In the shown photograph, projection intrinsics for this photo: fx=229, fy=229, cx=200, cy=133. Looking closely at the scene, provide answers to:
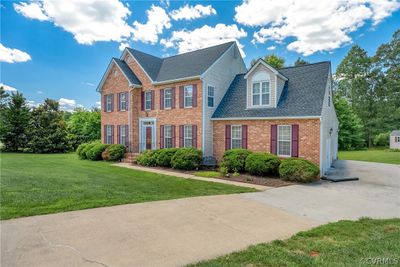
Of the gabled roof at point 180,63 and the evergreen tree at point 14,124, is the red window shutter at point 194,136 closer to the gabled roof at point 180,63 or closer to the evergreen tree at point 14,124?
the gabled roof at point 180,63

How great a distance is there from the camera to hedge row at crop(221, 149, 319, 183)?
10.9 m

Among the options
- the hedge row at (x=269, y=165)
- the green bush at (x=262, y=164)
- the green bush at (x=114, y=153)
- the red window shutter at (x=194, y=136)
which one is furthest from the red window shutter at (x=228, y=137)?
the green bush at (x=114, y=153)

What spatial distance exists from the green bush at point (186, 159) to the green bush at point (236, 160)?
181cm

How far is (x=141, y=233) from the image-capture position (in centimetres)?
464

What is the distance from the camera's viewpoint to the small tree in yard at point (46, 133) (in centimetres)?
2528

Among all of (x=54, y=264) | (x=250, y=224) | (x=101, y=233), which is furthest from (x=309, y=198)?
(x=54, y=264)

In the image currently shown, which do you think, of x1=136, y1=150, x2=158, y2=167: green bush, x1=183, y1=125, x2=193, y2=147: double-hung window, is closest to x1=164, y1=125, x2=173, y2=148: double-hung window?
x1=183, y1=125, x2=193, y2=147: double-hung window

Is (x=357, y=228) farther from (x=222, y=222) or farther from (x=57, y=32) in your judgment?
(x=57, y=32)

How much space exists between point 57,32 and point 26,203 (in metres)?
14.7

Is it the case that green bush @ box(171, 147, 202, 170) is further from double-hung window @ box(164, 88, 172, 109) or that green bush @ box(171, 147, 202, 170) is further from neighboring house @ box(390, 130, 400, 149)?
neighboring house @ box(390, 130, 400, 149)

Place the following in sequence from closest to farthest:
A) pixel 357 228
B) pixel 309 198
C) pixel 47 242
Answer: pixel 47 242, pixel 357 228, pixel 309 198

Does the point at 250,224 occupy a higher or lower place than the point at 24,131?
lower

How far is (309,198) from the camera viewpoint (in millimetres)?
8250

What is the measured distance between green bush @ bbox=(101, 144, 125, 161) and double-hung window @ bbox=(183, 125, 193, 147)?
535 cm
